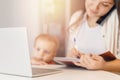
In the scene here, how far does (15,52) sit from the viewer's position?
92 cm

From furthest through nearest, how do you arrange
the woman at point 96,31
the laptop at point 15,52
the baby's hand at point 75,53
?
the baby's hand at point 75,53 → the woman at point 96,31 → the laptop at point 15,52

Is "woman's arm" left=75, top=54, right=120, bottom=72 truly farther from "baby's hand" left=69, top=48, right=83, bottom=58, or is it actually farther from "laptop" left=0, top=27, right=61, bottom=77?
"laptop" left=0, top=27, right=61, bottom=77

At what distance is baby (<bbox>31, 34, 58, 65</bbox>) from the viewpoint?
1.68 meters

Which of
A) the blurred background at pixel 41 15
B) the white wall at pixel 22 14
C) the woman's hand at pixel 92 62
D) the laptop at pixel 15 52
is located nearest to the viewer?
the laptop at pixel 15 52

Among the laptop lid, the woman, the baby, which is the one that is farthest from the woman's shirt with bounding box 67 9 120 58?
the laptop lid

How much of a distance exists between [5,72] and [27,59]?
0.56ft

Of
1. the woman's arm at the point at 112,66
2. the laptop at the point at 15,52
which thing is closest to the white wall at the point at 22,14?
the woman's arm at the point at 112,66

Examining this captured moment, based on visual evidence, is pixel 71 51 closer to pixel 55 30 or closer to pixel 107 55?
pixel 55 30

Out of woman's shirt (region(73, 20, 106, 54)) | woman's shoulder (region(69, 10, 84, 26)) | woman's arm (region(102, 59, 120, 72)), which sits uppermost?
woman's shoulder (region(69, 10, 84, 26))

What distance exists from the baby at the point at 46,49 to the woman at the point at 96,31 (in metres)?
0.13

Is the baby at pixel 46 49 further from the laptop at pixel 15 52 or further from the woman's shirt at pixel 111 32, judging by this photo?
the laptop at pixel 15 52

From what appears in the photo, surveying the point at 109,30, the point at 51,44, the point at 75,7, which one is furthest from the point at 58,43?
the point at 109,30

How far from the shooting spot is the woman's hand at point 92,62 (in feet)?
4.14

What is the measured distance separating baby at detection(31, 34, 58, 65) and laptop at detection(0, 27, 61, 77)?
685 mm
